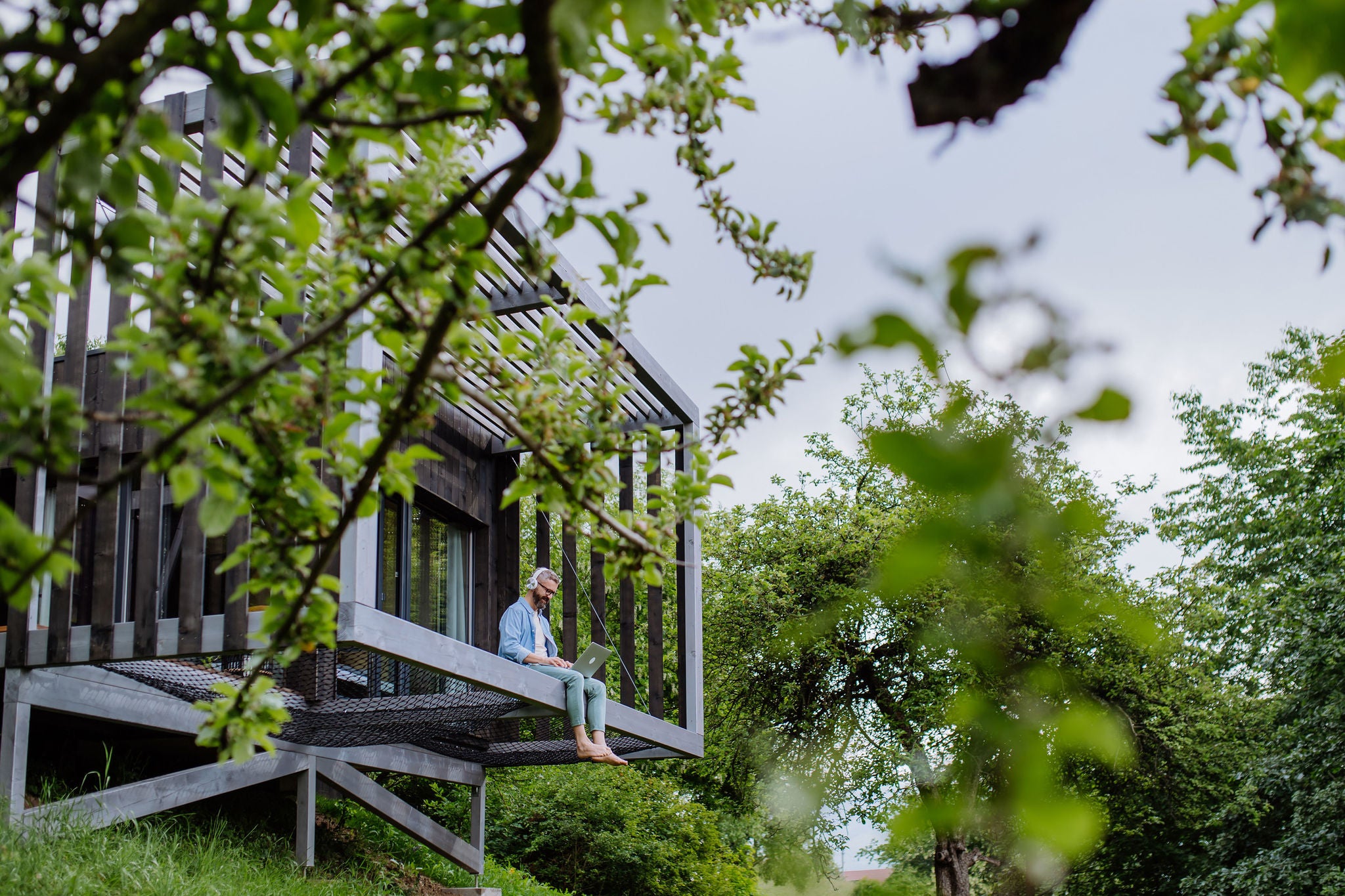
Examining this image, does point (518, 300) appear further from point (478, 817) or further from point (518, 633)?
point (478, 817)

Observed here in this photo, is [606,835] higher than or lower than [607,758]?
lower

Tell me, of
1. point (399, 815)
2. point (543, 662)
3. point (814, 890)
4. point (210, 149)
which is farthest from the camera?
point (814, 890)

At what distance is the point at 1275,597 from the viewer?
47.2ft

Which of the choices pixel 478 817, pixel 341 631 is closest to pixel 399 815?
pixel 478 817

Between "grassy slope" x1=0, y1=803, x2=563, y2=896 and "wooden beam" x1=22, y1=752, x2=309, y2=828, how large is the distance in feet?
0.32

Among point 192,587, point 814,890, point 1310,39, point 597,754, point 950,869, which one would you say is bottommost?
point 814,890

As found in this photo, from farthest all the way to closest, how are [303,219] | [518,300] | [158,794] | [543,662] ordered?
[518,300]
[543,662]
[158,794]
[303,219]

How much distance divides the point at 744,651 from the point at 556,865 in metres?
5.29

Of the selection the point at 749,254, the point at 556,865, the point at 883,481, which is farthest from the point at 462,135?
the point at 883,481

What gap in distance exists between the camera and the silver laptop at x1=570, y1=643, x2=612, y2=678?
628 cm

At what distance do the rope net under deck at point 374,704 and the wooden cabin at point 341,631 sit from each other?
2 cm

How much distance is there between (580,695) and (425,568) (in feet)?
11.0

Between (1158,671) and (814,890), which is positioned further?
(814,890)

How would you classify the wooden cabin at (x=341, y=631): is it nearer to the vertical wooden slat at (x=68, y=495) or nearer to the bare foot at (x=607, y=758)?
the vertical wooden slat at (x=68, y=495)
